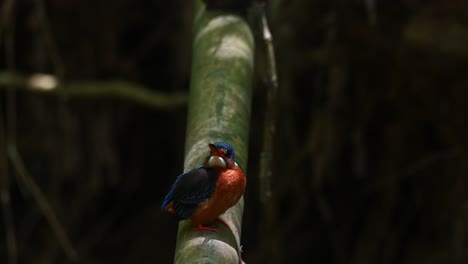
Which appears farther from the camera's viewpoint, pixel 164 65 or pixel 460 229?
pixel 164 65

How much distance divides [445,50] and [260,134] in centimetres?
108

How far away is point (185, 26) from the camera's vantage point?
409 centimetres

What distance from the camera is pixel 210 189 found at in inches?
69.6

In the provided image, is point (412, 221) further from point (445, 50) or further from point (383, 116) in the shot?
point (445, 50)

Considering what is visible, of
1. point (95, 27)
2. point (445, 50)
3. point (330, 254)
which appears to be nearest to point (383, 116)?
point (445, 50)

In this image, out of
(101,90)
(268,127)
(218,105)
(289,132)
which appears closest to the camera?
(218,105)

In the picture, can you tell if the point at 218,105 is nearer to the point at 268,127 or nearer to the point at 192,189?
the point at 268,127

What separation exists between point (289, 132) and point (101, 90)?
1039mm

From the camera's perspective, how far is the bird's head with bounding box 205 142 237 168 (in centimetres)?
180

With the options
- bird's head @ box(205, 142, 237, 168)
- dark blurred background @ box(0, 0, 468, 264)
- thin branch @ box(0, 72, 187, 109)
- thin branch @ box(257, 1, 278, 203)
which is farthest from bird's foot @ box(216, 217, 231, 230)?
thin branch @ box(0, 72, 187, 109)

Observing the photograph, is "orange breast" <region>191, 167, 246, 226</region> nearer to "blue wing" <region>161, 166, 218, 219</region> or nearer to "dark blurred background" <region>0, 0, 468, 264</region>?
"blue wing" <region>161, 166, 218, 219</region>

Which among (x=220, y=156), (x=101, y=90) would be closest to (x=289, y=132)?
(x=101, y=90)

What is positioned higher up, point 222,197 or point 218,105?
point 218,105

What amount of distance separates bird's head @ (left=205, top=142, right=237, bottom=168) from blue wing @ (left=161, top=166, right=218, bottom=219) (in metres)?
0.02
